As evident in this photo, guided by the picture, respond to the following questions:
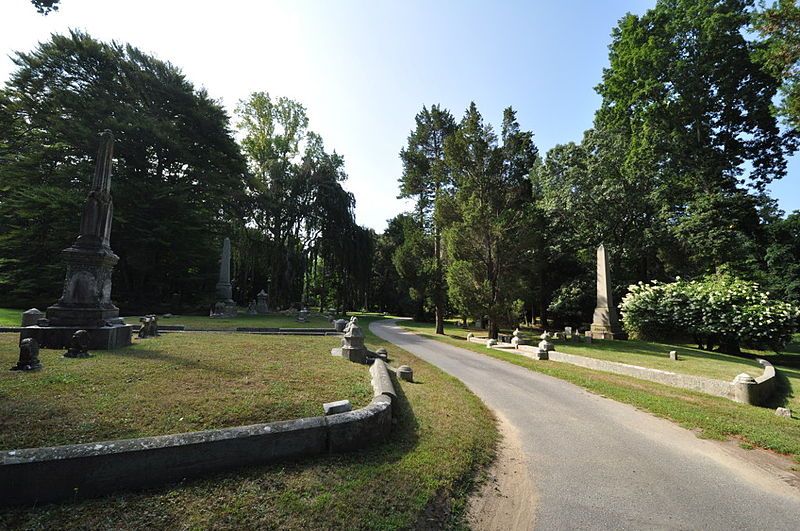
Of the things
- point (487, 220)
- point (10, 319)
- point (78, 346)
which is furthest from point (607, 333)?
point (10, 319)

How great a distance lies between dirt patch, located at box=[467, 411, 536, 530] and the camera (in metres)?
3.33

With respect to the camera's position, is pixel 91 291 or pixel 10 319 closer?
pixel 91 291

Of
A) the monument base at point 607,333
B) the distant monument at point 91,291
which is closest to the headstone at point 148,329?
the distant monument at point 91,291

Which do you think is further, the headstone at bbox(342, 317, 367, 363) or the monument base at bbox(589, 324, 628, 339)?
the monument base at bbox(589, 324, 628, 339)

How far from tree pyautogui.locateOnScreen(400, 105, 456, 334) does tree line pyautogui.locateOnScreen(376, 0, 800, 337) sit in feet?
0.35

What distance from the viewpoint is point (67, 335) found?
847cm

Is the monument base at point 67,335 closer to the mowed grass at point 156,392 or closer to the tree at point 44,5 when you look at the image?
the mowed grass at point 156,392

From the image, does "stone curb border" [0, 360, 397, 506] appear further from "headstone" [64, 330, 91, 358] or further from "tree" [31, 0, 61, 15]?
"tree" [31, 0, 61, 15]

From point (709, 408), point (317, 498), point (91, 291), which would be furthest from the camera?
point (91, 291)

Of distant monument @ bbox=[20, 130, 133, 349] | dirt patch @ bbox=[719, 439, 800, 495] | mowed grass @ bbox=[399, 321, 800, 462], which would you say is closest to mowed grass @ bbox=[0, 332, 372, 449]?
distant monument @ bbox=[20, 130, 133, 349]

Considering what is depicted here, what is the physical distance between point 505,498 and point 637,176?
27763mm

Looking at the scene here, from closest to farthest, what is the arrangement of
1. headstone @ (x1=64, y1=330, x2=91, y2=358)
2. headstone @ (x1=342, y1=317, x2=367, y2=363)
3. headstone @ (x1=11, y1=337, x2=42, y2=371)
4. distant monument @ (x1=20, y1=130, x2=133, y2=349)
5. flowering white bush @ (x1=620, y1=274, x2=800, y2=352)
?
1. headstone @ (x1=11, y1=337, x2=42, y2=371)
2. headstone @ (x1=64, y1=330, x2=91, y2=358)
3. distant monument @ (x1=20, y1=130, x2=133, y2=349)
4. headstone @ (x1=342, y1=317, x2=367, y2=363)
5. flowering white bush @ (x1=620, y1=274, x2=800, y2=352)

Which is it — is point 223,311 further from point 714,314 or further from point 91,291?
point 714,314

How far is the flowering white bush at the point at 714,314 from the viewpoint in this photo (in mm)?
16031
